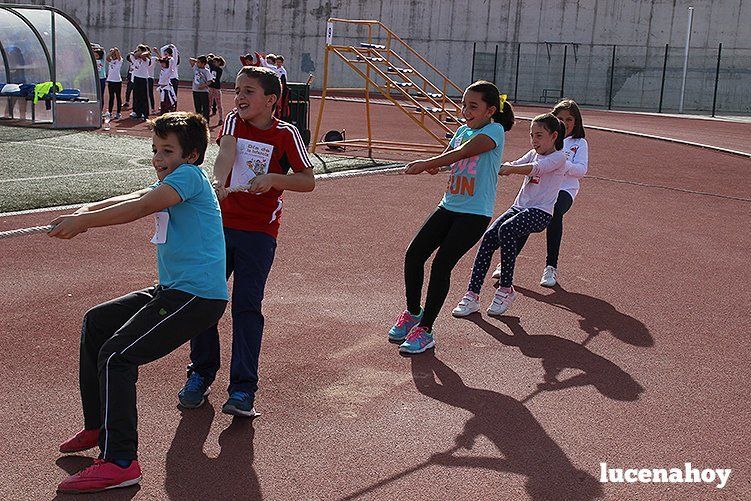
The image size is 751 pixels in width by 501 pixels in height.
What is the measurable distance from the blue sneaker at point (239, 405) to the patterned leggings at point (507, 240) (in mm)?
2772

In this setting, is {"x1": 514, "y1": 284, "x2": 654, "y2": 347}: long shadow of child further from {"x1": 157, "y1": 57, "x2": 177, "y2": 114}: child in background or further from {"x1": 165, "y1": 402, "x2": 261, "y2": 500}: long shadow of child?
{"x1": 157, "y1": 57, "x2": 177, "y2": 114}: child in background

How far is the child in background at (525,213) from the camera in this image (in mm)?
7121

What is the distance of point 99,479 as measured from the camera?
3869mm

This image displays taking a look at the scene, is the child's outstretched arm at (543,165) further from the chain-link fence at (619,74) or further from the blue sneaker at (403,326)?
the chain-link fence at (619,74)

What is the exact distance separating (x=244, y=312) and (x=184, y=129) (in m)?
1.13

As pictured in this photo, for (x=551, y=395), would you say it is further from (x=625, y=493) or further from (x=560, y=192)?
(x=560, y=192)

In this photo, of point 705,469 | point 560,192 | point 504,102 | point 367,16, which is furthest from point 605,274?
point 367,16

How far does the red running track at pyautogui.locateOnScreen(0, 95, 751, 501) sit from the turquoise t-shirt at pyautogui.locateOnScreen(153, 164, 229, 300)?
2.59 feet

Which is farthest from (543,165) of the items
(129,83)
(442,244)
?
(129,83)

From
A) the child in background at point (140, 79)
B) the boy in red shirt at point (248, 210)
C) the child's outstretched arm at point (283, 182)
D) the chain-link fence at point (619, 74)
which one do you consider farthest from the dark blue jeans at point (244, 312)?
the chain-link fence at point (619, 74)

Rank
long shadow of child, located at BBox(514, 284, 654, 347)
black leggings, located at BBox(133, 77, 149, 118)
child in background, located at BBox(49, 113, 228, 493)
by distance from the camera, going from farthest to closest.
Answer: black leggings, located at BBox(133, 77, 149, 118), long shadow of child, located at BBox(514, 284, 654, 347), child in background, located at BBox(49, 113, 228, 493)

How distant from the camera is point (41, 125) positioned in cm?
2077

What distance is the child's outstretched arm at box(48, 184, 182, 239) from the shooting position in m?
3.72

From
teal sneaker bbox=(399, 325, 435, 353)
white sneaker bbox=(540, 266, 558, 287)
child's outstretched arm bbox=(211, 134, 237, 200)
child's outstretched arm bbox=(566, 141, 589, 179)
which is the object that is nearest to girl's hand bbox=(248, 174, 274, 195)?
child's outstretched arm bbox=(211, 134, 237, 200)
